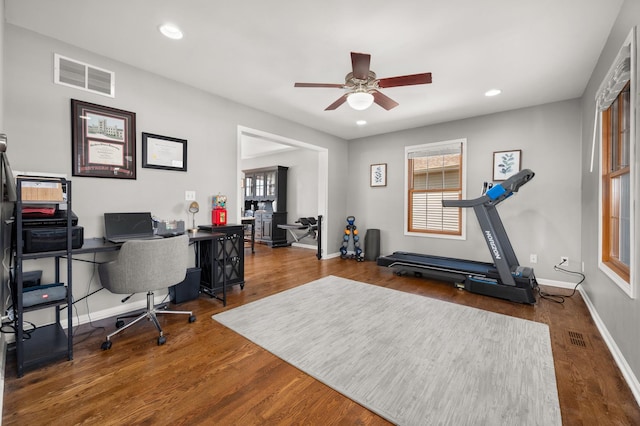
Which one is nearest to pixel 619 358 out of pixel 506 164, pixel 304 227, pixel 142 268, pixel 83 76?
pixel 506 164

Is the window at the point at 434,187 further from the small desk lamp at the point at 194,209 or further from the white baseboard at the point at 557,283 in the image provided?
the small desk lamp at the point at 194,209

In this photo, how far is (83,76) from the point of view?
2633mm

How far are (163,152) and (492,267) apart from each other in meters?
4.69

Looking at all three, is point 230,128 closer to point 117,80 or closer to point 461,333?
point 117,80

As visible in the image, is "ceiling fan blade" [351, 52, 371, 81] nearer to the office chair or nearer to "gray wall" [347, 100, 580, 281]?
the office chair

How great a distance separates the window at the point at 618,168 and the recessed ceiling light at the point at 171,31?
336 centimetres

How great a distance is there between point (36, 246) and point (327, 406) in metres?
2.21

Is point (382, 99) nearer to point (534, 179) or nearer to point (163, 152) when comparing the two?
point (163, 152)

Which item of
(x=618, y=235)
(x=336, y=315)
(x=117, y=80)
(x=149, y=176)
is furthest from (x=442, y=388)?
(x=117, y=80)

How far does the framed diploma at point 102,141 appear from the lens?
2588 millimetres

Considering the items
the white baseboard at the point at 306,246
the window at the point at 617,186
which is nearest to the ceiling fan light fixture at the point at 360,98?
the window at the point at 617,186

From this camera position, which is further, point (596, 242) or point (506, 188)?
point (506, 188)

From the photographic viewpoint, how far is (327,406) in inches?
63.0

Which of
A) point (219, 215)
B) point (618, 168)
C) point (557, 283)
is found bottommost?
point (557, 283)
